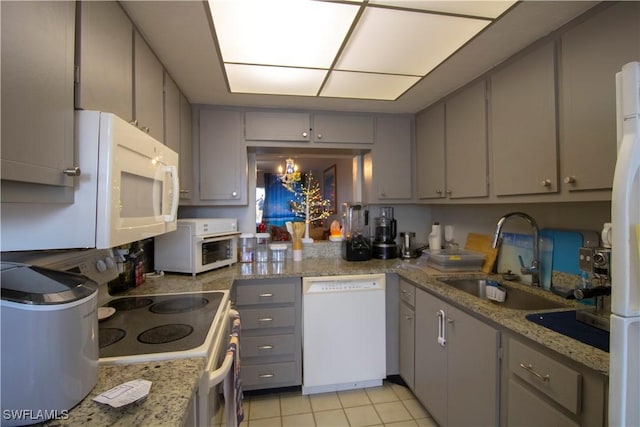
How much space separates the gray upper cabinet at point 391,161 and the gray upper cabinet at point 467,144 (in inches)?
18.8

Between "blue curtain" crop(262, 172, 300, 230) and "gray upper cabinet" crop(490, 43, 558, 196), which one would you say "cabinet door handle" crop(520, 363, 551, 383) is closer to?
"gray upper cabinet" crop(490, 43, 558, 196)

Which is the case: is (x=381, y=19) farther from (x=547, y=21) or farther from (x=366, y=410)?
(x=366, y=410)

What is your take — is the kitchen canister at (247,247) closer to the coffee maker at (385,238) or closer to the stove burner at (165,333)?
the coffee maker at (385,238)

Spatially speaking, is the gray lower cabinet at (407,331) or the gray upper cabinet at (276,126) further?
the gray upper cabinet at (276,126)

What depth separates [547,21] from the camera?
4.46 feet

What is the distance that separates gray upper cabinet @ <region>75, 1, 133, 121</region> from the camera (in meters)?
0.91

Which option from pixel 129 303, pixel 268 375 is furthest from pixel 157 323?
pixel 268 375

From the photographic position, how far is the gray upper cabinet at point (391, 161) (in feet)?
8.70

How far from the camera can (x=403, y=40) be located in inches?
60.3

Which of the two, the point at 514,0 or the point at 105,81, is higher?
the point at 514,0

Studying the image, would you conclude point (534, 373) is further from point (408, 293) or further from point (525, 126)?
point (525, 126)

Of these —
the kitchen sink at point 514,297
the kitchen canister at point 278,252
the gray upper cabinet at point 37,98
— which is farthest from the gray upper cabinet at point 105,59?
the kitchen sink at point 514,297

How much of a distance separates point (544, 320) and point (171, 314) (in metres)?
1.56

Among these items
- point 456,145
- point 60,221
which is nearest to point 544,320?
point 456,145
